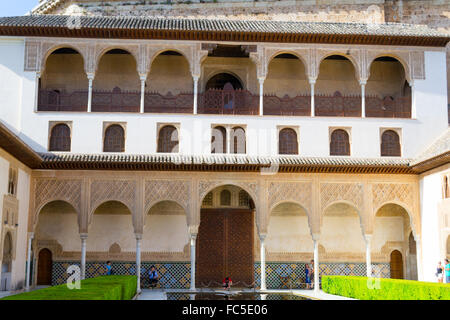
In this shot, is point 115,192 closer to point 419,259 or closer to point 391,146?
point 391,146

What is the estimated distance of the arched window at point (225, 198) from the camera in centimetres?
2233

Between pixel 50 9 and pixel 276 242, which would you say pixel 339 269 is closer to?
pixel 276 242

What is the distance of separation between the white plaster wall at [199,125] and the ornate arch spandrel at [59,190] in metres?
1.07

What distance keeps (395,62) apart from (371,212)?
262 inches

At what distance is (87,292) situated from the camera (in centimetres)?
1174

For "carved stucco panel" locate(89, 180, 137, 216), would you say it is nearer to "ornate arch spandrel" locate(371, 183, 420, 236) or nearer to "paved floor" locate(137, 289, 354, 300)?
"paved floor" locate(137, 289, 354, 300)

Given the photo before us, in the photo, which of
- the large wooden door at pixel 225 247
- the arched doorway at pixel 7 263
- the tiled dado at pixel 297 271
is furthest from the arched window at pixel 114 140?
the tiled dado at pixel 297 271

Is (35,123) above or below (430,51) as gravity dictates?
below

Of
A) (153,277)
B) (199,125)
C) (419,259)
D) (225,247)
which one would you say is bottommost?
(153,277)

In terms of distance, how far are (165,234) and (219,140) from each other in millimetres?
4087

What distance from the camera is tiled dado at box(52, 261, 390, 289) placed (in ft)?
69.5

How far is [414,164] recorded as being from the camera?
1966 centimetres

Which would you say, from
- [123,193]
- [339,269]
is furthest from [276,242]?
[123,193]

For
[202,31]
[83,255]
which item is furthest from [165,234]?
[202,31]
